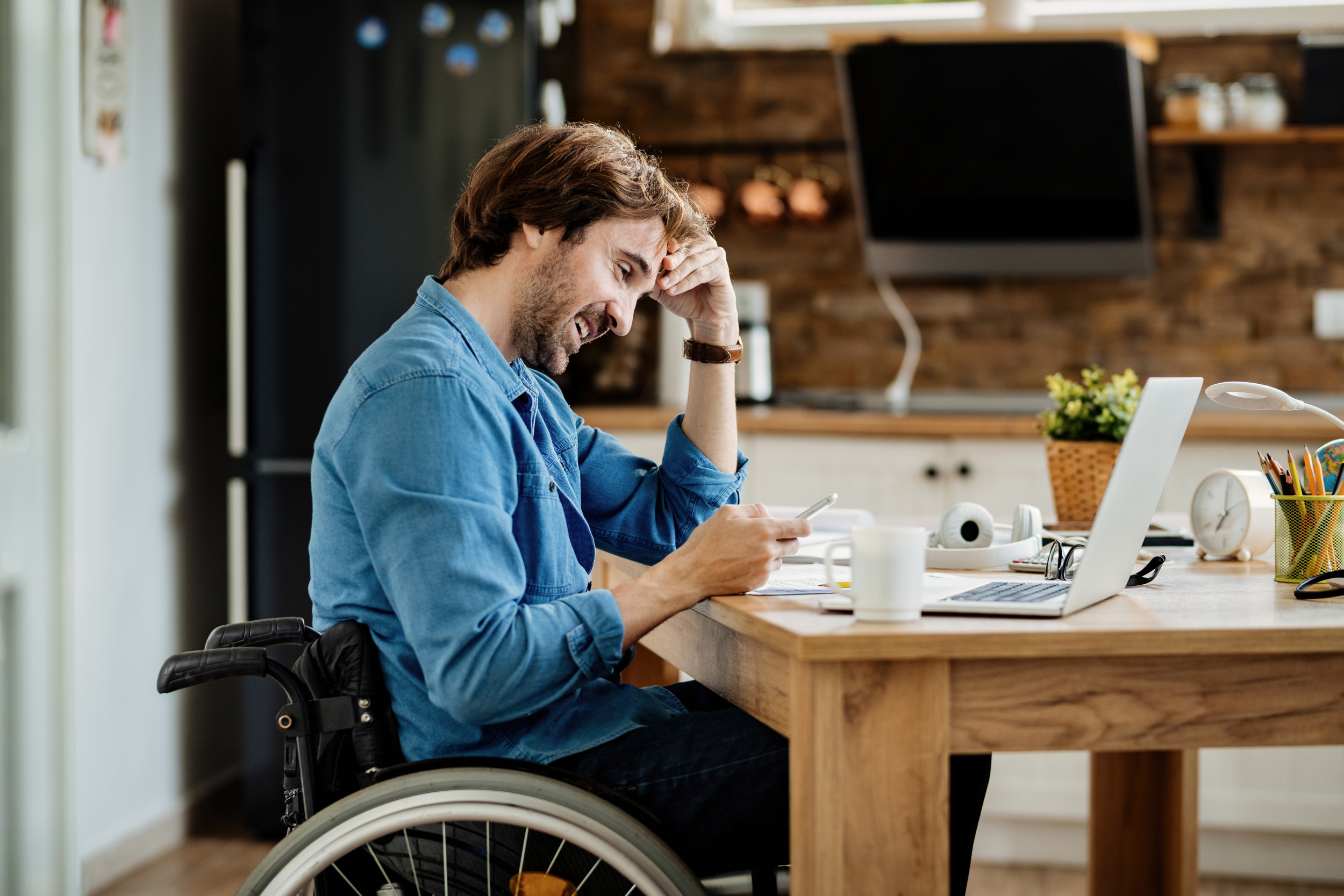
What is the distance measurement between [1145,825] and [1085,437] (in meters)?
0.54

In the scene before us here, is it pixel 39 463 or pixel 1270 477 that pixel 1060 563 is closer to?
pixel 1270 477

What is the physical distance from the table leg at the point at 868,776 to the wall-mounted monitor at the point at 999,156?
2431mm

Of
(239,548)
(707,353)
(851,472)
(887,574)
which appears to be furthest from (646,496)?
(239,548)

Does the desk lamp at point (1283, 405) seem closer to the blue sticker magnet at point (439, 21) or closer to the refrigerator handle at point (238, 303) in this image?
the blue sticker magnet at point (439, 21)

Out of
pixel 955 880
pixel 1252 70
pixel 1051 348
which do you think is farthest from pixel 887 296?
pixel 955 880

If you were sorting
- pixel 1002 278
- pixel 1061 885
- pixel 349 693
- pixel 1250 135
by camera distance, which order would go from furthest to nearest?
pixel 1002 278
pixel 1250 135
pixel 1061 885
pixel 349 693

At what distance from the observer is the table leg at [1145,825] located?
5.50 ft

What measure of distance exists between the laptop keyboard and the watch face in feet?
1.12

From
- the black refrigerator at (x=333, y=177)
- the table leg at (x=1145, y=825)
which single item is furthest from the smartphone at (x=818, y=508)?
the black refrigerator at (x=333, y=177)

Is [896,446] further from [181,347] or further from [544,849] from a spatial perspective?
[544,849]

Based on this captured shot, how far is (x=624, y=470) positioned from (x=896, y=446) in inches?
55.6

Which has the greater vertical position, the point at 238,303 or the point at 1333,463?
the point at 238,303

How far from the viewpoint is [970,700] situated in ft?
3.46

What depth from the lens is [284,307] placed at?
2.76 meters
